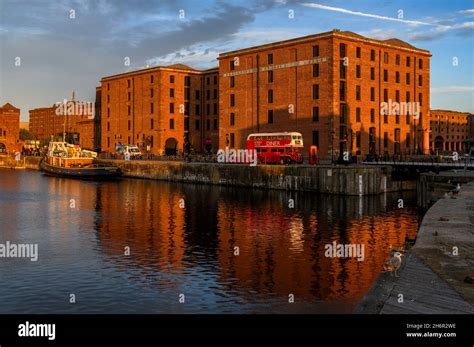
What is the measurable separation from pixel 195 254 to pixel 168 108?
8800 cm

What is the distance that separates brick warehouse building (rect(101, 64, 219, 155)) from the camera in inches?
4437

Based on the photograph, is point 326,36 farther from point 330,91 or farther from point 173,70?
point 173,70

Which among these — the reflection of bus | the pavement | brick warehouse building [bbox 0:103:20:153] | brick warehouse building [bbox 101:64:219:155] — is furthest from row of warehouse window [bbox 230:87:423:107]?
brick warehouse building [bbox 0:103:20:153]

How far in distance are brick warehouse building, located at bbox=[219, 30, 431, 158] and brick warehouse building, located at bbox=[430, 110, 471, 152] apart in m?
68.2

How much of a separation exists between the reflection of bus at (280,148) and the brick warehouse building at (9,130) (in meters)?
121

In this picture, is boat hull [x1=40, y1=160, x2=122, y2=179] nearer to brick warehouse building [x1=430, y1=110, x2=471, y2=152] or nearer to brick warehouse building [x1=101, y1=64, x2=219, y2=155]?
brick warehouse building [x1=101, y1=64, x2=219, y2=155]

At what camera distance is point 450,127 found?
168 meters

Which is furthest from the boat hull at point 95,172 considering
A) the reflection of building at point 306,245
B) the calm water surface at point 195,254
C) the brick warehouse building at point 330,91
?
the reflection of building at point 306,245

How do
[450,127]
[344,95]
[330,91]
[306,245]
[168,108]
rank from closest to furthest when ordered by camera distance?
[306,245], [330,91], [344,95], [168,108], [450,127]

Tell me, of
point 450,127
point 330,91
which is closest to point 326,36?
point 330,91

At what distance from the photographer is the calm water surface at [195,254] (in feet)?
65.0

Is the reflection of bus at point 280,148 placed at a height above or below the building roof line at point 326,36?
below

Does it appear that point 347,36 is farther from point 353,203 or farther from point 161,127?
point 161,127

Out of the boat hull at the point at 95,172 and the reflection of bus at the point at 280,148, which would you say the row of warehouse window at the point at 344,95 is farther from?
the boat hull at the point at 95,172
